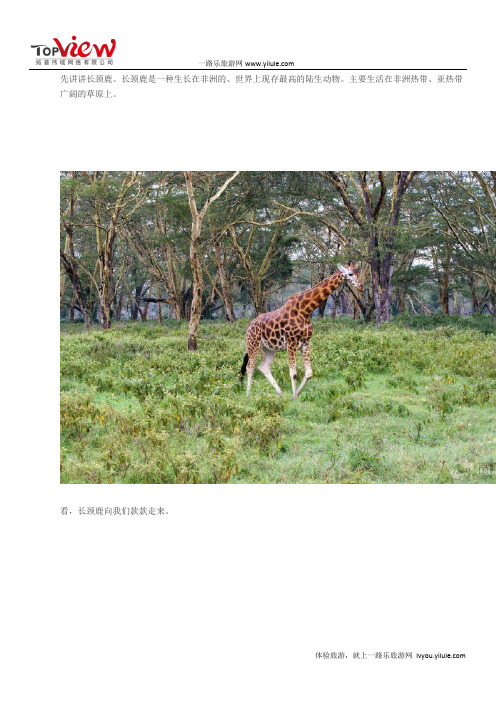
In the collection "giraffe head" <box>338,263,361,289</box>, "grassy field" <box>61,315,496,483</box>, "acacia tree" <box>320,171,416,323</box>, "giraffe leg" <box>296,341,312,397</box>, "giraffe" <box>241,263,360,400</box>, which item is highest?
"acacia tree" <box>320,171,416,323</box>

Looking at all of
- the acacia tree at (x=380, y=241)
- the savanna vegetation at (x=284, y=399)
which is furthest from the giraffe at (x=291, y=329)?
the acacia tree at (x=380, y=241)

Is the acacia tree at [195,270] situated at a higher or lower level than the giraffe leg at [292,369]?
higher

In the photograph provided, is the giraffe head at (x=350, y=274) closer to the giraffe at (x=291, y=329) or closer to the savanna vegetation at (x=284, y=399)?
the giraffe at (x=291, y=329)

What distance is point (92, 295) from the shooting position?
39531 mm
